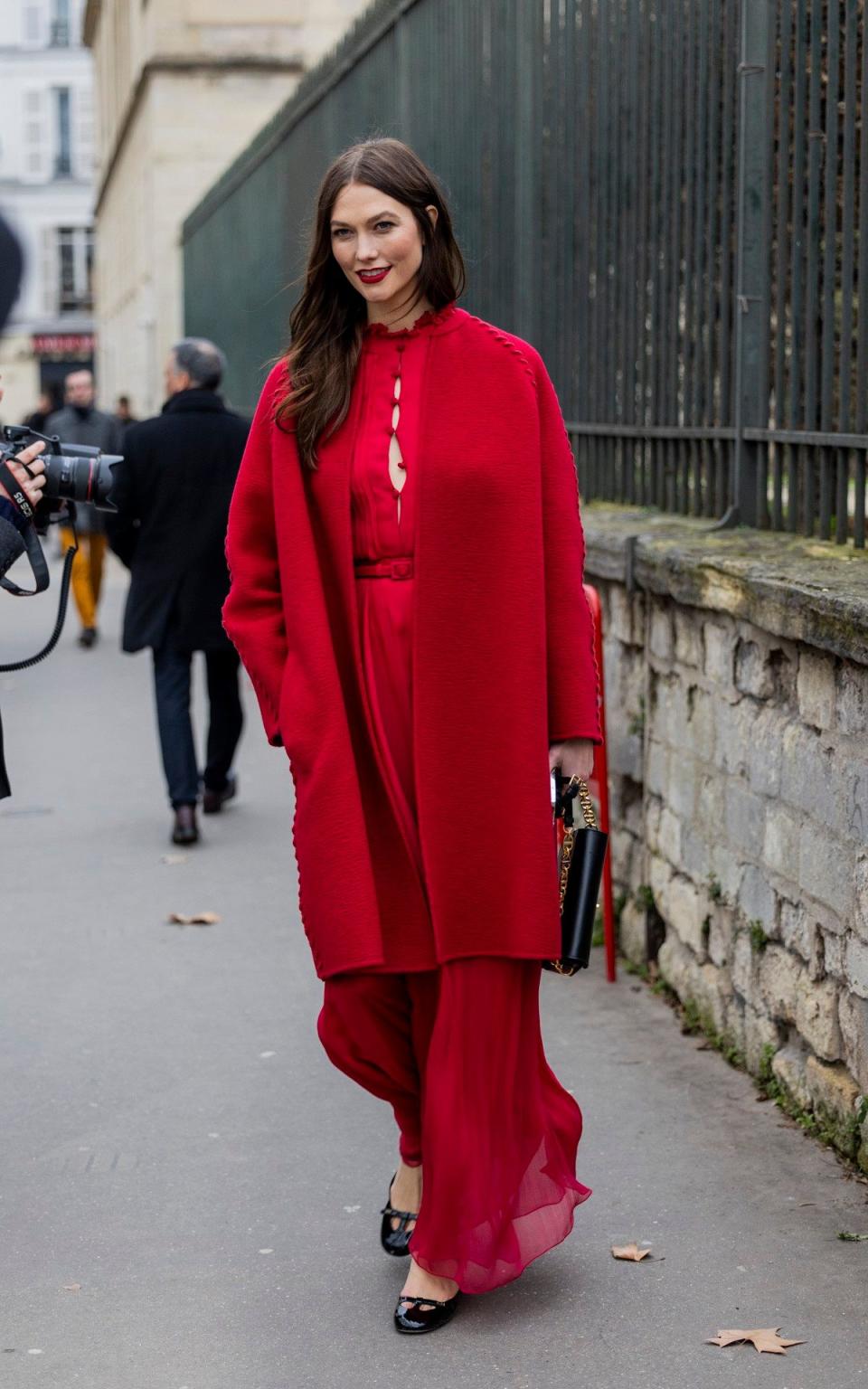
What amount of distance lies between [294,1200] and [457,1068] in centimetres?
87

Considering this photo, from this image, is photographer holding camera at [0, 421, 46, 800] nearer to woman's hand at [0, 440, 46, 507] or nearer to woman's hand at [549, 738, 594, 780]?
woman's hand at [0, 440, 46, 507]

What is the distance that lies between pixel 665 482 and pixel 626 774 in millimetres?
965

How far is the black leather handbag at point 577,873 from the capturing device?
12.3 ft

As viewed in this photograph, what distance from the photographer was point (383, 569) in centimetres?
Answer: 369

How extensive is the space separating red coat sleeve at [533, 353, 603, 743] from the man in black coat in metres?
4.71

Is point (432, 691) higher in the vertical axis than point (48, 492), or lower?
lower

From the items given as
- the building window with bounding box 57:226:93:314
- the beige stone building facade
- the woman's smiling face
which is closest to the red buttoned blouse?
the woman's smiling face

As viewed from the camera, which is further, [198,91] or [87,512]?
[198,91]

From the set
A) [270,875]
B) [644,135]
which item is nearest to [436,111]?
[644,135]

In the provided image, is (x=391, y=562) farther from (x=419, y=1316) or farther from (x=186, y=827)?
(x=186, y=827)

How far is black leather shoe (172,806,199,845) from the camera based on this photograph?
8.14m

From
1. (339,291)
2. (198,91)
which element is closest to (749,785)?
(339,291)

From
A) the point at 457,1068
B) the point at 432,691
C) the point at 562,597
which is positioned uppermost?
the point at 562,597

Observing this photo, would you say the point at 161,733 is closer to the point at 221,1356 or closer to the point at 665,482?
the point at 665,482
